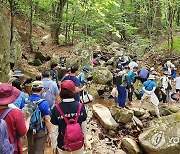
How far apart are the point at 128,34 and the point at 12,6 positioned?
14045 millimetres

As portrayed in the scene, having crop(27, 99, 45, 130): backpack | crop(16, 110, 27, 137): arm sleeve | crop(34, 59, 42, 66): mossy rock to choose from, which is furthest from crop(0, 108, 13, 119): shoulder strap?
crop(34, 59, 42, 66): mossy rock

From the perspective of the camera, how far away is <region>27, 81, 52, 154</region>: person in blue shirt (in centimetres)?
448

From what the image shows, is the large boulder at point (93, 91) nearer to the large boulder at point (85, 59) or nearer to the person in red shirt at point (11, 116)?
the large boulder at point (85, 59)

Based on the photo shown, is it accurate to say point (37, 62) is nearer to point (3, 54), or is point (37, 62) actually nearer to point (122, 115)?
point (3, 54)

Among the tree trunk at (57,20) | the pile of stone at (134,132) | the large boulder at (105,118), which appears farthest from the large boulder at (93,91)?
the tree trunk at (57,20)

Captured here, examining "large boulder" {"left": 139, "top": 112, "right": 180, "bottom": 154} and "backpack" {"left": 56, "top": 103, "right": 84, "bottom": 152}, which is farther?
"large boulder" {"left": 139, "top": 112, "right": 180, "bottom": 154}

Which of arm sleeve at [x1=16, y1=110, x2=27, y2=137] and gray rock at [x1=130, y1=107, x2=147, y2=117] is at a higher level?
arm sleeve at [x1=16, y1=110, x2=27, y2=137]

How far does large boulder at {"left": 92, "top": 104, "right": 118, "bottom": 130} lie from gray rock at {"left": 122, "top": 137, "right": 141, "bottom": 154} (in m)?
0.75

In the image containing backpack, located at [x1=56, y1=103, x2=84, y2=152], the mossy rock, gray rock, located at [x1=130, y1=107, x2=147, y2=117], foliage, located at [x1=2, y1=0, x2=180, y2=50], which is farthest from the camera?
foliage, located at [x1=2, y1=0, x2=180, y2=50]

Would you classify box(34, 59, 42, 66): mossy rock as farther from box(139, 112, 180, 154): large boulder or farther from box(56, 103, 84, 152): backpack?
box(56, 103, 84, 152): backpack

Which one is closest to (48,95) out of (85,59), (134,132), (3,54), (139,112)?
(134,132)

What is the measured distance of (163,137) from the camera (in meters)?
7.78

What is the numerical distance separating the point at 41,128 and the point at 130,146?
4.00m

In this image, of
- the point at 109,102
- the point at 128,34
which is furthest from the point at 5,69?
the point at 128,34
